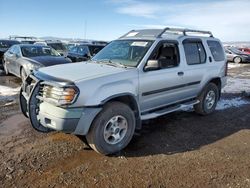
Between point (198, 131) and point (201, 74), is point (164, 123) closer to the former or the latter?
point (198, 131)

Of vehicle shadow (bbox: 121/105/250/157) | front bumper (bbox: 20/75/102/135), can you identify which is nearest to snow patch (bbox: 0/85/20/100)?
front bumper (bbox: 20/75/102/135)

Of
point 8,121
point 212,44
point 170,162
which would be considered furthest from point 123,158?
point 212,44

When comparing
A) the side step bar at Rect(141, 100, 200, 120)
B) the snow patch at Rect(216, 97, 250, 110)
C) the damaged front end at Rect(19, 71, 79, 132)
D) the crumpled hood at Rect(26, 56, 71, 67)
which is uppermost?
the crumpled hood at Rect(26, 56, 71, 67)

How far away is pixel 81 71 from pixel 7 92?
18.0 feet

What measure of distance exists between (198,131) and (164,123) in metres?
0.76

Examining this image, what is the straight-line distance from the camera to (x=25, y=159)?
4320 mm

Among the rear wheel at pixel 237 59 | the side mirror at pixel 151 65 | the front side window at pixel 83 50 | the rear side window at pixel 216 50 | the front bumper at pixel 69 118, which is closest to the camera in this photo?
the front bumper at pixel 69 118

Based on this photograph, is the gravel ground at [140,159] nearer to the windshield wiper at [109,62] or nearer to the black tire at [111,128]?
the black tire at [111,128]

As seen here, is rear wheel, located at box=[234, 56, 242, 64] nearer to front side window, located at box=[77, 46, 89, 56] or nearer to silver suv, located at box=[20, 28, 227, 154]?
front side window, located at box=[77, 46, 89, 56]

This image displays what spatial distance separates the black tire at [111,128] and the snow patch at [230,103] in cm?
390

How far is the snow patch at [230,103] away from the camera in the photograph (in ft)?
26.4

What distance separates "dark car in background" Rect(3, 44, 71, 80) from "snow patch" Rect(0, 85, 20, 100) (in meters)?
0.85

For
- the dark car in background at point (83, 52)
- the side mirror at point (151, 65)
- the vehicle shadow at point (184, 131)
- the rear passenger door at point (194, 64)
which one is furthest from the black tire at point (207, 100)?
the dark car in background at point (83, 52)

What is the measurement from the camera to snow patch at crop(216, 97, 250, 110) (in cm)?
805
